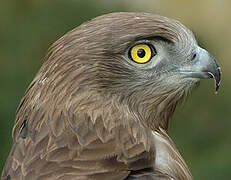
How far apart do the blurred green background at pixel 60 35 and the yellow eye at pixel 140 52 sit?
286 centimetres

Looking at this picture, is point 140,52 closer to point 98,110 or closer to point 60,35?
Answer: point 98,110

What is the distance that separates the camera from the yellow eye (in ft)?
13.6

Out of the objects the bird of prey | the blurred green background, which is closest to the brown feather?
the bird of prey

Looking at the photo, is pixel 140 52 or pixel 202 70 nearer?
pixel 140 52

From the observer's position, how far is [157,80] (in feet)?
13.9

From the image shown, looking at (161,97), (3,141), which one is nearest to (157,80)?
(161,97)

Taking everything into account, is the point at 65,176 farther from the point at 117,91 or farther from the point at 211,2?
the point at 211,2

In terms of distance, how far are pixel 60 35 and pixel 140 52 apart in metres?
4.17

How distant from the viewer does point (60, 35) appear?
8250 mm

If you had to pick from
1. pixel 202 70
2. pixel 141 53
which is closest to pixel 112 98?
pixel 141 53

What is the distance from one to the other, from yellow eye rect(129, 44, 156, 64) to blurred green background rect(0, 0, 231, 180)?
9.40ft

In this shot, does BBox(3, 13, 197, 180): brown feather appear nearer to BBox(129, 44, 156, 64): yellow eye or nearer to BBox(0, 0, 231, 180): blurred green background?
BBox(129, 44, 156, 64): yellow eye

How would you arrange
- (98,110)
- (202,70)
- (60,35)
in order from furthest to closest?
(60,35)
(202,70)
(98,110)

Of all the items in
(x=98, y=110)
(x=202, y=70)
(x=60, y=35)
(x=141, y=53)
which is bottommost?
(x=60, y=35)
